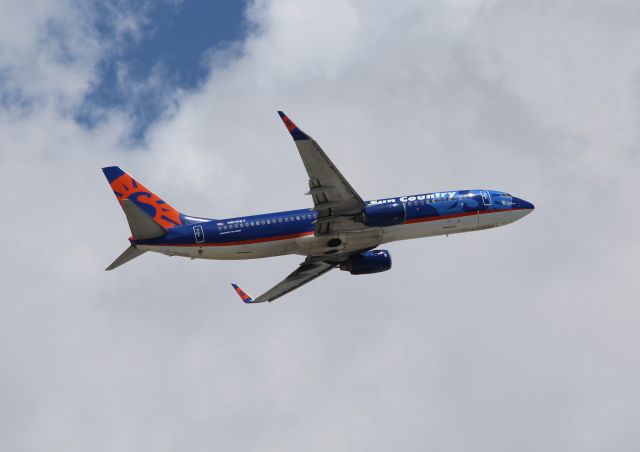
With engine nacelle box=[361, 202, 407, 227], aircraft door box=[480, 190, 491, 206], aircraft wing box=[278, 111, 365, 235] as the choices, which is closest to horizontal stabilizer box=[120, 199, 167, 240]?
aircraft wing box=[278, 111, 365, 235]

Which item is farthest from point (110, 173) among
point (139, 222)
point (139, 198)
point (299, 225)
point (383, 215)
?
point (383, 215)

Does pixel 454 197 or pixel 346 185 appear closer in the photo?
pixel 346 185

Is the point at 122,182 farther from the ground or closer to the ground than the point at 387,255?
farther from the ground

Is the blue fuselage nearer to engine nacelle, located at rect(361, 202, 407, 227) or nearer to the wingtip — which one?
engine nacelle, located at rect(361, 202, 407, 227)

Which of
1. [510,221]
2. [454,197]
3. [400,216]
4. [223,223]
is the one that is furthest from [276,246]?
[510,221]

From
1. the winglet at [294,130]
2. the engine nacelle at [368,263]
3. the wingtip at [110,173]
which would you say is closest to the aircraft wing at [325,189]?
the winglet at [294,130]

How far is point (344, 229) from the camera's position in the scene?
236ft

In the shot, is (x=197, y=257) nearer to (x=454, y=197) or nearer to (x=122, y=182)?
(x=122, y=182)

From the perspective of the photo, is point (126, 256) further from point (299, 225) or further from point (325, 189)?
point (325, 189)

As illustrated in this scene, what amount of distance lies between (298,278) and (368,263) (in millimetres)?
5797

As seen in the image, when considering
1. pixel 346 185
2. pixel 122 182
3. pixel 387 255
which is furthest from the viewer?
pixel 387 255

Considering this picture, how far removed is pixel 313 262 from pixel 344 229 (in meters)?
7.71

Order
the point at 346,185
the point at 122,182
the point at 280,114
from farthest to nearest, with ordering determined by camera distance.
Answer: the point at 122,182 < the point at 346,185 < the point at 280,114

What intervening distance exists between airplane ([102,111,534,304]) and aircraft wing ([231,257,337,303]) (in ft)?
1.48
